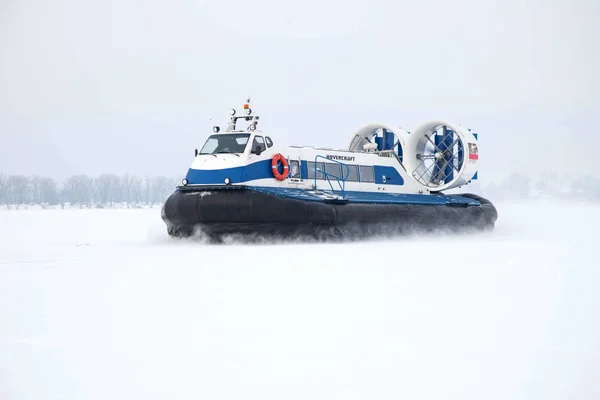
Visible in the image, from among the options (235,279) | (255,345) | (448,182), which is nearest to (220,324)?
(255,345)

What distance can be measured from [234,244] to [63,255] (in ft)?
8.36

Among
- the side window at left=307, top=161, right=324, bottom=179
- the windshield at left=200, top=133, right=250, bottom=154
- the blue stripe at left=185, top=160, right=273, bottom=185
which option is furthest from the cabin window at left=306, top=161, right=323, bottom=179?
the windshield at left=200, top=133, right=250, bottom=154

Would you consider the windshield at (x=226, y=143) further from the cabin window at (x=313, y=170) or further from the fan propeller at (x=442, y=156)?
the fan propeller at (x=442, y=156)

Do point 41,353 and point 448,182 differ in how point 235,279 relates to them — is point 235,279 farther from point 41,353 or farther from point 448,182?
point 448,182

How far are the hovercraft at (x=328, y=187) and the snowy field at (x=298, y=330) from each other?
8.79ft

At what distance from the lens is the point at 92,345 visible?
387 centimetres

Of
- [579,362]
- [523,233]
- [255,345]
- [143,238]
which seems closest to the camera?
[579,362]

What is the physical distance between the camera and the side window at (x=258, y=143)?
35.7ft

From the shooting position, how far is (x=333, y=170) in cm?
1230

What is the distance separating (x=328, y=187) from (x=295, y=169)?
82 centimetres

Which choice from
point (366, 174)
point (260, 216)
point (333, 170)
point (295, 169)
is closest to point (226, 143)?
point (295, 169)

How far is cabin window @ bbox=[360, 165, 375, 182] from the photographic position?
42.3 feet

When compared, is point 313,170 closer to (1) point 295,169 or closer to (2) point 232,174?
(1) point 295,169

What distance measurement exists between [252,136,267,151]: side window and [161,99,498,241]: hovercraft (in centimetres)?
2
